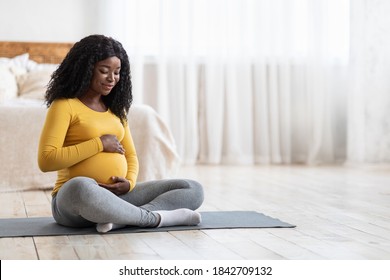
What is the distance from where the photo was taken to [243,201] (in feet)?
10.8

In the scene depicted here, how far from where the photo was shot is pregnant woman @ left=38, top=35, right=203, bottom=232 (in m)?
2.31

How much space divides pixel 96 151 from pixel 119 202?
0.20 meters

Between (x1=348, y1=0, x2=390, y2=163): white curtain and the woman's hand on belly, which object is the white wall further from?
the woman's hand on belly

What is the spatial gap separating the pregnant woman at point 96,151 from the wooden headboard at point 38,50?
3.01 metres

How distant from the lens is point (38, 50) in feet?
17.9

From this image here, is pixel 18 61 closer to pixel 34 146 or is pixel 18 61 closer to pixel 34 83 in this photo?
pixel 34 83

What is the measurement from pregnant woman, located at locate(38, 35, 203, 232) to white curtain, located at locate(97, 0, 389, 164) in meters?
3.03

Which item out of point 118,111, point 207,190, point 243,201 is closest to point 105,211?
point 118,111

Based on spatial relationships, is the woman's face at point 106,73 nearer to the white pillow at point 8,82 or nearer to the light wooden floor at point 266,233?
the light wooden floor at point 266,233

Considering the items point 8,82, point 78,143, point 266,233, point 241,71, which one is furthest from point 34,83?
point 266,233

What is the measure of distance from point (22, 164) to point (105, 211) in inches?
63.6

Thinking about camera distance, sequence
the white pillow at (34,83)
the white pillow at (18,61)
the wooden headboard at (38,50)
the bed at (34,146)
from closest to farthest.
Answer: the bed at (34,146), the white pillow at (34,83), the white pillow at (18,61), the wooden headboard at (38,50)

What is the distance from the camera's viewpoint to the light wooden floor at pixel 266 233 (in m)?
2.06

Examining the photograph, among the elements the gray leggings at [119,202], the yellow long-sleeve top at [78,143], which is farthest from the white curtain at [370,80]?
the yellow long-sleeve top at [78,143]
